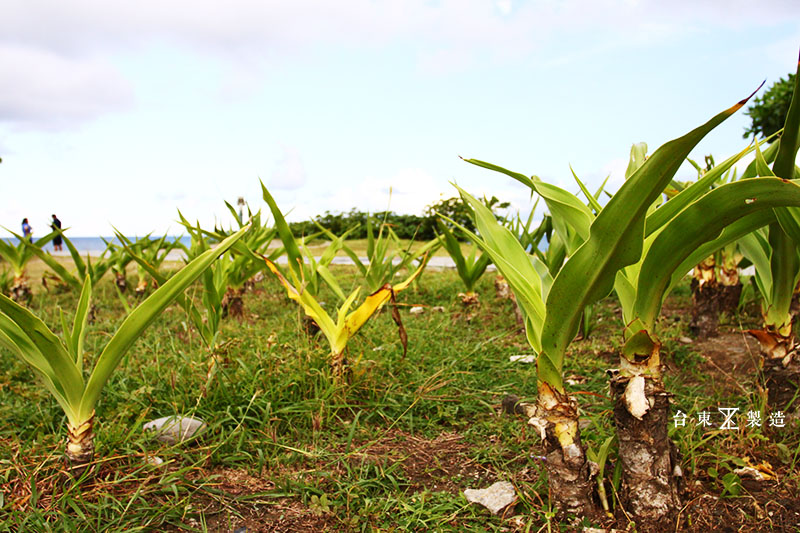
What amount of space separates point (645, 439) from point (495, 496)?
1.28 ft

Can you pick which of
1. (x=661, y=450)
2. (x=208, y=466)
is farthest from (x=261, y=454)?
(x=661, y=450)

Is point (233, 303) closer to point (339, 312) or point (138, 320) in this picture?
point (339, 312)

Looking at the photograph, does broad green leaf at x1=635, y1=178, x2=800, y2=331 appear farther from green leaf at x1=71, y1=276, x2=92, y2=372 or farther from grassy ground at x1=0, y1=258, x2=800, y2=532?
green leaf at x1=71, y1=276, x2=92, y2=372

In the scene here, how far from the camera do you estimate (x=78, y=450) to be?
135cm

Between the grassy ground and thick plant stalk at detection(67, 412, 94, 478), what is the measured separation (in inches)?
1.7

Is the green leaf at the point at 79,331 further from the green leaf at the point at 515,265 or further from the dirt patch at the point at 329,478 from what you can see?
the green leaf at the point at 515,265

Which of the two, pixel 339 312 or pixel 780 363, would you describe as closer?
pixel 780 363

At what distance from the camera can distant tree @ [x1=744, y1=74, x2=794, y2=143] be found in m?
4.91

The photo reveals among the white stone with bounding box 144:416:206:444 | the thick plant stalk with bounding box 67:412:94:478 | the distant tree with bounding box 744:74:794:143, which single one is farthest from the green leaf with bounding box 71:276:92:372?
the distant tree with bounding box 744:74:794:143

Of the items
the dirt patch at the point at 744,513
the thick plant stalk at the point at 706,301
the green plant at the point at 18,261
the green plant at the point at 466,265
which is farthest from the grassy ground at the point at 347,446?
the green plant at the point at 18,261

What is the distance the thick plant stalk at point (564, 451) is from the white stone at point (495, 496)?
150 millimetres

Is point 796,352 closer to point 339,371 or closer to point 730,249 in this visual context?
point 730,249

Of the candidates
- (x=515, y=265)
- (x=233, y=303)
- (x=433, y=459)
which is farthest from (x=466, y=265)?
(x=515, y=265)

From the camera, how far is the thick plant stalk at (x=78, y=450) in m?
1.35
